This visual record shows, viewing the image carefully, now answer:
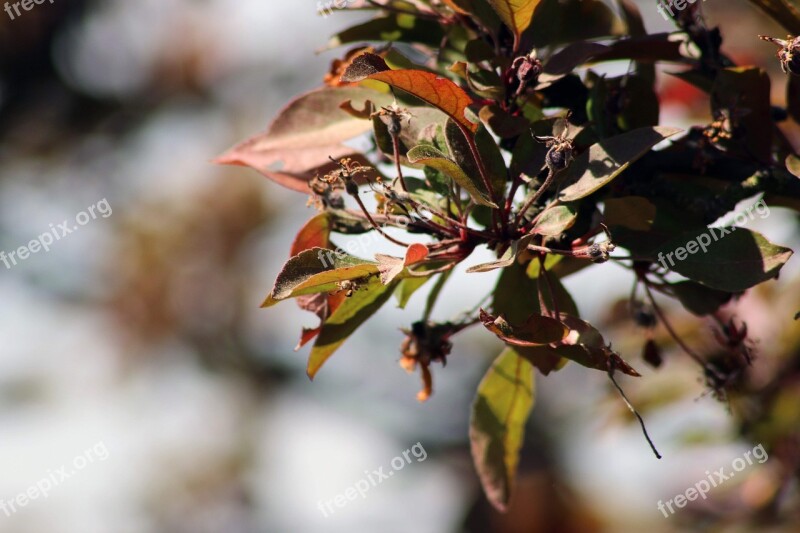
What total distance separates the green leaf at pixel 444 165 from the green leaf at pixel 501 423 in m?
0.46

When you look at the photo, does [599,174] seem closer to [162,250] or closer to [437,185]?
[437,185]

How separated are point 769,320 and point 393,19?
159cm

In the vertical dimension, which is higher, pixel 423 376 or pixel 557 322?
pixel 557 322

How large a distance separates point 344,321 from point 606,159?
42 centimetres

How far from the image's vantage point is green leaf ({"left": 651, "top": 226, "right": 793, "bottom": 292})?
3.17ft

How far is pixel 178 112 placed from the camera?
21.0ft

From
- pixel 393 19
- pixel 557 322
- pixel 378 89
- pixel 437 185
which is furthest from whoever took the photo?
pixel 393 19

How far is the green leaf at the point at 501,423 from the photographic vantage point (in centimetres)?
136

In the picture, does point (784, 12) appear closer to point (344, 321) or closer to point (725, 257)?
point (725, 257)

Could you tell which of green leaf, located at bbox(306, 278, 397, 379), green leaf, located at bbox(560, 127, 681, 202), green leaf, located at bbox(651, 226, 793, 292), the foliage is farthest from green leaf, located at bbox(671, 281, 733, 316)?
green leaf, located at bbox(306, 278, 397, 379)

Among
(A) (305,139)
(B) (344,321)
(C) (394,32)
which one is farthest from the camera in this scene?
(C) (394,32)

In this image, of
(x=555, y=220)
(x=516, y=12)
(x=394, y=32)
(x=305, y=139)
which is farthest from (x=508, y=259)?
(x=394, y=32)

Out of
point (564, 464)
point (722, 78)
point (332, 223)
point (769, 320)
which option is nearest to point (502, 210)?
point (332, 223)

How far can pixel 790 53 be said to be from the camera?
1002mm
